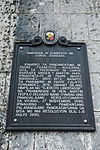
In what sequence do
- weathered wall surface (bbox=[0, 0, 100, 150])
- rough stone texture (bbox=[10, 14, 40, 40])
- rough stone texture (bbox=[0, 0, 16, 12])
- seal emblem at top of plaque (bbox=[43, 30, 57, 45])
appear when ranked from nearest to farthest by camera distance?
weathered wall surface (bbox=[0, 0, 100, 150])
seal emblem at top of plaque (bbox=[43, 30, 57, 45])
rough stone texture (bbox=[10, 14, 40, 40])
rough stone texture (bbox=[0, 0, 16, 12])

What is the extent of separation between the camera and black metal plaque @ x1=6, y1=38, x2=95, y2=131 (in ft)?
9.38

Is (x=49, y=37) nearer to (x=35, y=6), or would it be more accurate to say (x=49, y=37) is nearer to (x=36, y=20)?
(x=36, y=20)

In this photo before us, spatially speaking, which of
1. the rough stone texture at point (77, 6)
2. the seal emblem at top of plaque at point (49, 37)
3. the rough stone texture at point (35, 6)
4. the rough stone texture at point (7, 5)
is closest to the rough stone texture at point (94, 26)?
the rough stone texture at point (77, 6)

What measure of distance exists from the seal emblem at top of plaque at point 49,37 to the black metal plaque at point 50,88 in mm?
86

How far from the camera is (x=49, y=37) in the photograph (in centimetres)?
366

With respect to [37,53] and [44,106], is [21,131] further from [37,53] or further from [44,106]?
[37,53]

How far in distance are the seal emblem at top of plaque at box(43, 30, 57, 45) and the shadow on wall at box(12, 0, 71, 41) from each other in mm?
179

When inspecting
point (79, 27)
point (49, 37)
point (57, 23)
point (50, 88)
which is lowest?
point (50, 88)

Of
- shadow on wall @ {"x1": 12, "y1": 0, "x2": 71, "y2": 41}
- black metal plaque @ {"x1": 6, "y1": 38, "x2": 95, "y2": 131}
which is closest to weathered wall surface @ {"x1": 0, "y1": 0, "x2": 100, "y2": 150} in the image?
shadow on wall @ {"x1": 12, "y1": 0, "x2": 71, "y2": 41}

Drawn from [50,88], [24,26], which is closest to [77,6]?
[24,26]

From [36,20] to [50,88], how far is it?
67.9 inches

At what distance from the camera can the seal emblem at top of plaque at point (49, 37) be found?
11.8 ft

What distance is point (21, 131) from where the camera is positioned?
2.84 meters

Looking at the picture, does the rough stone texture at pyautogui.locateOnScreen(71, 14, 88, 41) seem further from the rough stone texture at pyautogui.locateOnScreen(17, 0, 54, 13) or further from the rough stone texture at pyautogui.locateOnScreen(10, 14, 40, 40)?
the rough stone texture at pyautogui.locateOnScreen(10, 14, 40, 40)
